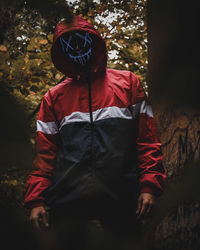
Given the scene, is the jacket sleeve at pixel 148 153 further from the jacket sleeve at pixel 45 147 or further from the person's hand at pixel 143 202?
the jacket sleeve at pixel 45 147

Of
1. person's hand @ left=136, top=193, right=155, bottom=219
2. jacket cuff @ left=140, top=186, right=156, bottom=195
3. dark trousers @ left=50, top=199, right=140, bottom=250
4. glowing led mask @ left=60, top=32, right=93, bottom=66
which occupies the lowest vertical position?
person's hand @ left=136, top=193, right=155, bottom=219

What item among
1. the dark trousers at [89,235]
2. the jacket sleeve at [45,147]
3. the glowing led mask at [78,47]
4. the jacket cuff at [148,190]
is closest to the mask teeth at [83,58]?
the glowing led mask at [78,47]

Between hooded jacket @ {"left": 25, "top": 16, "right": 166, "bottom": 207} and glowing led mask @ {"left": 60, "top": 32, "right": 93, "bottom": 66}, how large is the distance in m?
0.09

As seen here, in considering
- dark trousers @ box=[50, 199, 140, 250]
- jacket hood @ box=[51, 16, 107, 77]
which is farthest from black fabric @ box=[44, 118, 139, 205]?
dark trousers @ box=[50, 199, 140, 250]

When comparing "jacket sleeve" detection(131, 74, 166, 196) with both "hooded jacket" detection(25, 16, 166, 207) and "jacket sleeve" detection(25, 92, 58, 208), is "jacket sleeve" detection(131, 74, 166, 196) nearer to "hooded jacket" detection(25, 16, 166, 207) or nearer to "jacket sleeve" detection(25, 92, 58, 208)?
"hooded jacket" detection(25, 16, 166, 207)

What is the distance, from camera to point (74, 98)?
172 cm

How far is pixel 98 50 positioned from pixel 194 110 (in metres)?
1.71

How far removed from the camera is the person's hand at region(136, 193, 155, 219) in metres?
1.41

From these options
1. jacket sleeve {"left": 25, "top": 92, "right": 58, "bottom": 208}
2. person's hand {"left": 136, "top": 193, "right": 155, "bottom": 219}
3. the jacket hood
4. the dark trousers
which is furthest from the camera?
the jacket hood

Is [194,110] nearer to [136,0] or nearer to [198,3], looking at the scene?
[198,3]

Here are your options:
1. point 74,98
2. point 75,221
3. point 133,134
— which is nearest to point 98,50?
point 74,98

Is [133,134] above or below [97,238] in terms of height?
below

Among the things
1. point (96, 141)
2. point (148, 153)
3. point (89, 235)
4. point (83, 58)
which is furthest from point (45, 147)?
point (89, 235)

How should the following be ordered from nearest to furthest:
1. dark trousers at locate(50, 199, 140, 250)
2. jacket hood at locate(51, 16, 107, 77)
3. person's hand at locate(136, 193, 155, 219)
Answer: dark trousers at locate(50, 199, 140, 250), person's hand at locate(136, 193, 155, 219), jacket hood at locate(51, 16, 107, 77)
